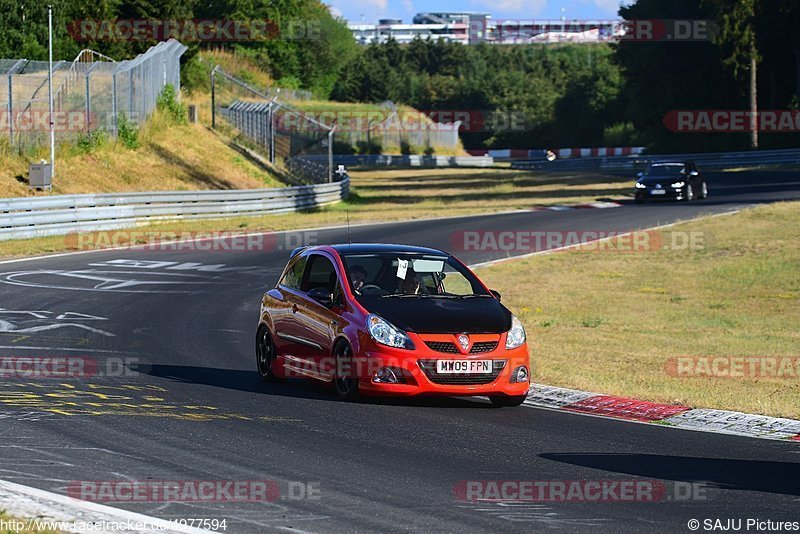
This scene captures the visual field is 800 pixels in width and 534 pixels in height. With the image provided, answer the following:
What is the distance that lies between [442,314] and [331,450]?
275 cm

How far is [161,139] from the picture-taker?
4619cm

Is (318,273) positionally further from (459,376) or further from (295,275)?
(459,376)

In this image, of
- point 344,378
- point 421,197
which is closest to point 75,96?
point 421,197

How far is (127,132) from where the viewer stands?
141ft

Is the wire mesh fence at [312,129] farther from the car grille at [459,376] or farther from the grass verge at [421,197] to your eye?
the car grille at [459,376]

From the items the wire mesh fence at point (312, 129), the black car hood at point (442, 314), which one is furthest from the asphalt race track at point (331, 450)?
the wire mesh fence at point (312, 129)

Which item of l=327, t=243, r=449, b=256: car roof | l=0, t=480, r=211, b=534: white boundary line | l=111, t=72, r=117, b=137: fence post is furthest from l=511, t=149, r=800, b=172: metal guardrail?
l=0, t=480, r=211, b=534: white boundary line

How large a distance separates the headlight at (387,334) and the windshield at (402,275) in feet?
2.20

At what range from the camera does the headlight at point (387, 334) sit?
11.0 metres

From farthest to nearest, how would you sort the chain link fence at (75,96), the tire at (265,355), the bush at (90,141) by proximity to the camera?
the bush at (90,141) → the chain link fence at (75,96) → the tire at (265,355)

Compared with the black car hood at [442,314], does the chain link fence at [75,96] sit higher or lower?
higher

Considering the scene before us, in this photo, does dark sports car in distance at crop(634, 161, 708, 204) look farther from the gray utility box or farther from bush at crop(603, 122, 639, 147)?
bush at crop(603, 122, 639, 147)

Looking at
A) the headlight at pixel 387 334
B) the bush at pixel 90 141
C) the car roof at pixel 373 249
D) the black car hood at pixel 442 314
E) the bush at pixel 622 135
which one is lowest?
the headlight at pixel 387 334

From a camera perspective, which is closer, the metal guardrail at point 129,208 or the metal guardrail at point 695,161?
the metal guardrail at point 129,208
